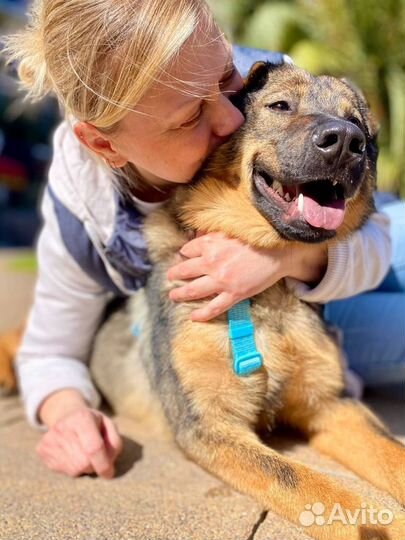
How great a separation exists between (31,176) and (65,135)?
1171 centimetres

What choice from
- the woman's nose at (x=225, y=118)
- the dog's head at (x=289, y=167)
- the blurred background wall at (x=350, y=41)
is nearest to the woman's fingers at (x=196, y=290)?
the dog's head at (x=289, y=167)

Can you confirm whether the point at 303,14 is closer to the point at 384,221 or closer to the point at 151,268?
the point at 384,221

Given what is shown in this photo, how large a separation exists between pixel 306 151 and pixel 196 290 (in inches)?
27.3

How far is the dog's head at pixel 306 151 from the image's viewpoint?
229 cm

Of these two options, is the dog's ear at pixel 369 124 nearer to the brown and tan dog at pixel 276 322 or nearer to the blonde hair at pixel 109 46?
the brown and tan dog at pixel 276 322

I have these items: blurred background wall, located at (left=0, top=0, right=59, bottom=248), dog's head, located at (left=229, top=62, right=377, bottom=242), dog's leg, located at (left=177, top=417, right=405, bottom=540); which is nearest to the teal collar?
dog's leg, located at (left=177, top=417, right=405, bottom=540)

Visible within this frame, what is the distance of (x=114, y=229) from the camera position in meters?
2.88

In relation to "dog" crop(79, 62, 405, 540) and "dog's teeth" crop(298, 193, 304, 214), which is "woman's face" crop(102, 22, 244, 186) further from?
"dog's teeth" crop(298, 193, 304, 214)

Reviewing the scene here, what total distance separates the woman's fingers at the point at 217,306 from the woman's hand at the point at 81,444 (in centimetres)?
66

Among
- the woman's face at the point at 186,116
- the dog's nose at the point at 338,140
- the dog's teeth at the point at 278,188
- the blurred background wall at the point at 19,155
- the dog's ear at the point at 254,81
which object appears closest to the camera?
the dog's nose at the point at 338,140

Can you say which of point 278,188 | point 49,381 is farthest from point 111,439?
point 278,188

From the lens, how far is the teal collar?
2.54 metres

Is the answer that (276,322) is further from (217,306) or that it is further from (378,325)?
(378,325)

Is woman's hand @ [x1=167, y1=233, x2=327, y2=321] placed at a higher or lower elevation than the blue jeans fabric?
higher
